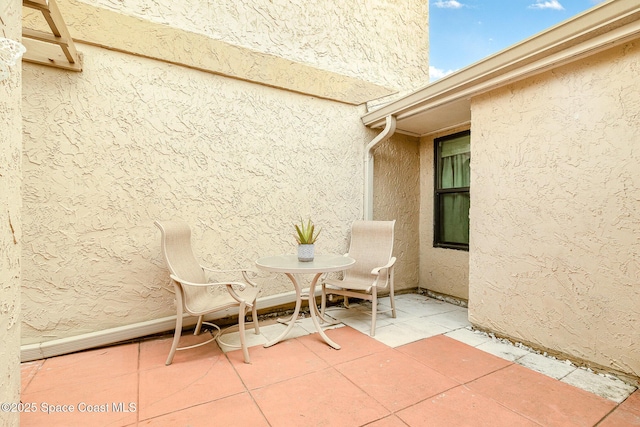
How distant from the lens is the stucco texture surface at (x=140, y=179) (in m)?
→ 2.69

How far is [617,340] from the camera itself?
2.35 meters

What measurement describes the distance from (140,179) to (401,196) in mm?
3886

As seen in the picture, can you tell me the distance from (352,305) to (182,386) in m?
2.68

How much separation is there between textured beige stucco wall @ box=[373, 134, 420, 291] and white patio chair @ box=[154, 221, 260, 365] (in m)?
2.65

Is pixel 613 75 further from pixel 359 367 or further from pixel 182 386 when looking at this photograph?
pixel 182 386

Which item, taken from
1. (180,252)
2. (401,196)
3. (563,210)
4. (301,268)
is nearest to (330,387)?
(301,268)

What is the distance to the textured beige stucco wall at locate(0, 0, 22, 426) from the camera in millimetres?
1268

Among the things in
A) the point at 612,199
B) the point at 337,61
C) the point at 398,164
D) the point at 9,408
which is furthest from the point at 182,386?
the point at 337,61

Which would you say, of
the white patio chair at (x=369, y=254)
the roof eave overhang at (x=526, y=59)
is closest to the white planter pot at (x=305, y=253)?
the white patio chair at (x=369, y=254)

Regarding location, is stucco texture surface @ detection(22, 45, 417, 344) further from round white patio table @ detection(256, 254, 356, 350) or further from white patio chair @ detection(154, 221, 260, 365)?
round white patio table @ detection(256, 254, 356, 350)

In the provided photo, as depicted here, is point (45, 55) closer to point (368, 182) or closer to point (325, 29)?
point (325, 29)

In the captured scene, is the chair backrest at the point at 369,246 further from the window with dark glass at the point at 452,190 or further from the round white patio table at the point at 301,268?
the window with dark glass at the point at 452,190

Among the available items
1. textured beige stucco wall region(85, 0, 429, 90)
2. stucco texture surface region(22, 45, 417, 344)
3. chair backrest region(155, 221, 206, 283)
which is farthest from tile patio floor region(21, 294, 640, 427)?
textured beige stucco wall region(85, 0, 429, 90)

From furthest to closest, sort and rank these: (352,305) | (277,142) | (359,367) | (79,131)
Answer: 1. (352,305)
2. (277,142)
3. (79,131)
4. (359,367)
